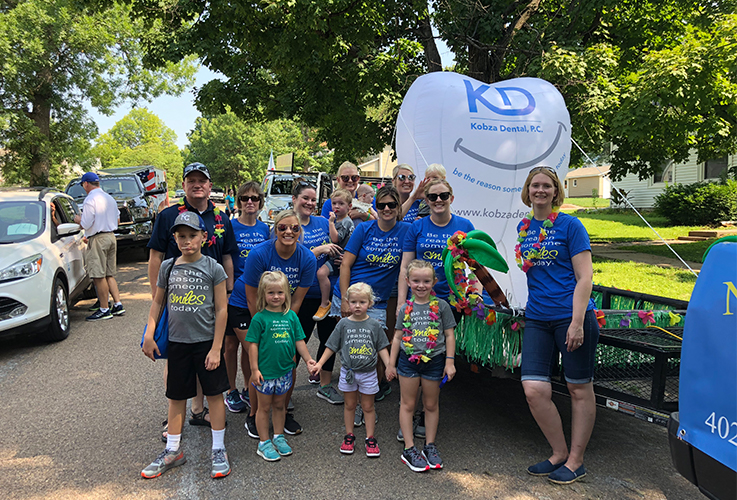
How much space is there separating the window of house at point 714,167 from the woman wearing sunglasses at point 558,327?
2420 centimetres

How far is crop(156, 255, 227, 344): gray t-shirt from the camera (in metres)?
3.20

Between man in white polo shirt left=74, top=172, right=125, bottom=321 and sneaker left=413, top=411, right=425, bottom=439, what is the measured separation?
530 cm

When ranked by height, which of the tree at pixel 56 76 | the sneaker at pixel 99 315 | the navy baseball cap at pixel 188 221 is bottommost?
the sneaker at pixel 99 315

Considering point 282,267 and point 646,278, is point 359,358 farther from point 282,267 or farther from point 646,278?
point 646,278

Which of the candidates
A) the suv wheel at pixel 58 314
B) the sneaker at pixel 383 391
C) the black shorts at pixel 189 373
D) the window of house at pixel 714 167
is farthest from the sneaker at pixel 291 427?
the window of house at pixel 714 167

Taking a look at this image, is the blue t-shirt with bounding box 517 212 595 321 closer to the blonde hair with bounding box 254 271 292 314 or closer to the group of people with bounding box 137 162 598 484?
the group of people with bounding box 137 162 598 484

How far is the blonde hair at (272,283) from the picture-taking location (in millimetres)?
3402

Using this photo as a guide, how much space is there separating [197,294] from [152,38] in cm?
1116

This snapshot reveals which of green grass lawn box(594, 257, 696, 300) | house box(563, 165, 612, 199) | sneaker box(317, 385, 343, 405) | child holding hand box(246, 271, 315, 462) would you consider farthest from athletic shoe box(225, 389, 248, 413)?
house box(563, 165, 612, 199)

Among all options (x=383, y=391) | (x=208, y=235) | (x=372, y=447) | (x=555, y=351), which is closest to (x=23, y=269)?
(x=208, y=235)

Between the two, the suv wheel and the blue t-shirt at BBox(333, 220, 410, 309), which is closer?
the blue t-shirt at BBox(333, 220, 410, 309)

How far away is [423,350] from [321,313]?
105 centimetres

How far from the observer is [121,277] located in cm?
1041

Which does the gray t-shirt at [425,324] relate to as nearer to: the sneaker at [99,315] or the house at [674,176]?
the sneaker at [99,315]
